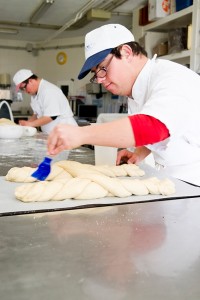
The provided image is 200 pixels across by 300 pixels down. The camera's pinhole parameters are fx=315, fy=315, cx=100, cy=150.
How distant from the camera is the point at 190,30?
3.32 m

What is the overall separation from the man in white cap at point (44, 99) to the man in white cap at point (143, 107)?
5.59 ft

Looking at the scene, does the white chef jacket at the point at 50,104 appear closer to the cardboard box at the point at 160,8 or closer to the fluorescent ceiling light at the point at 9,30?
the cardboard box at the point at 160,8

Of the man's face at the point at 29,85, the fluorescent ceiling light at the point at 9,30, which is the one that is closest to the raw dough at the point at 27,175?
the man's face at the point at 29,85

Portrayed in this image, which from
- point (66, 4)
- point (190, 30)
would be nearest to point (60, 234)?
point (190, 30)

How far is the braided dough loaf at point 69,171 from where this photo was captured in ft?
3.84

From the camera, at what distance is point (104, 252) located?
65cm

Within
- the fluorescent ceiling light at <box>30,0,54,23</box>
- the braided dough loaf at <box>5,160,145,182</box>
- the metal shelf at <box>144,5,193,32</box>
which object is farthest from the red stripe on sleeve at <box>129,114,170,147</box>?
the fluorescent ceiling light at <box>30,0,54,23</box>

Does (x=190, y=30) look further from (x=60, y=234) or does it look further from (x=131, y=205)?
(x=60, y=234)

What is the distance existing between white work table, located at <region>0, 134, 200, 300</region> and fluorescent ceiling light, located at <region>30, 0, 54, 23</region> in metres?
3.93

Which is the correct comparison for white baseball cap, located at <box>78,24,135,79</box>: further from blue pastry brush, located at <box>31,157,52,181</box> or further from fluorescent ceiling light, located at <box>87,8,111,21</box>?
fluorescent ceiling light, located at <box>87,8,111,21</box>

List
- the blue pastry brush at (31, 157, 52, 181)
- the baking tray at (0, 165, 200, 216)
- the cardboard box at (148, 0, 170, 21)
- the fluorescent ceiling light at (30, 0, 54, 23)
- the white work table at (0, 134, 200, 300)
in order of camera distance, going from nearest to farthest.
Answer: the white work table at (0, 134, 200, 300) → the baking tray at (0, 165, 200, 216) → the blue pastry brush at (31, 157, 52, 181) → the cardboard box at (148, 0, 170, 21) → the fluorescent ceiling light at (30, 0, 54, 23)

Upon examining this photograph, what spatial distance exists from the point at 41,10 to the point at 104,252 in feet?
15.2

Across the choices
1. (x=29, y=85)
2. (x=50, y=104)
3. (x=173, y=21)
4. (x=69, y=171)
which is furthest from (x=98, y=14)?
(x=69, y=171)

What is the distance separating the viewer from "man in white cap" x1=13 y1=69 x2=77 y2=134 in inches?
125
